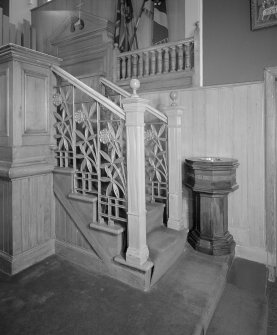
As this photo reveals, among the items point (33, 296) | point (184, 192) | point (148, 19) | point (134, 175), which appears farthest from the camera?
point (148, 19)

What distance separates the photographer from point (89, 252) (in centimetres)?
235

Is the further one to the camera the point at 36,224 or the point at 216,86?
the point at 216,86

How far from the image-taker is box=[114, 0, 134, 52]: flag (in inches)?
141

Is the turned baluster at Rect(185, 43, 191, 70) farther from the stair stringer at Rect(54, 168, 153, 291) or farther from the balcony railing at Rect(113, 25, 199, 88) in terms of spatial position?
the stair stringer at Rect(54, 168, 153, 291)

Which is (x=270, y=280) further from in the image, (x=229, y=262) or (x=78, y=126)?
(x=78, y=126)

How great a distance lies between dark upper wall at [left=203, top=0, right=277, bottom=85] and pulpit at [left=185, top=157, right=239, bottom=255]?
96cm

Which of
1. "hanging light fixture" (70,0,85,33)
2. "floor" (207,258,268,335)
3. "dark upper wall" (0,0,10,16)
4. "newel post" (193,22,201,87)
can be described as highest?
"dark upper wall" (0,0,10,16)

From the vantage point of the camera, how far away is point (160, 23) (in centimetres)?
358

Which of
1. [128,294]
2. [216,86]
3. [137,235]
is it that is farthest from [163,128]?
[128,294]

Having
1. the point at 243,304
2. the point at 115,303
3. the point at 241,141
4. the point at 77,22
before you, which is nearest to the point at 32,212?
the point at 115,303

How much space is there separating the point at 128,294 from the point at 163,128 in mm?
1662

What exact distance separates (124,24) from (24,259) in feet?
10.6

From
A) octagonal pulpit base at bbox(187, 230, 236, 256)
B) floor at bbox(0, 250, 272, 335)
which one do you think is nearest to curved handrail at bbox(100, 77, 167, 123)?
octagonal pulpit base at bbox(187, 230, 236, 256)

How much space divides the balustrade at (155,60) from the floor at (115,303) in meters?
2.28
